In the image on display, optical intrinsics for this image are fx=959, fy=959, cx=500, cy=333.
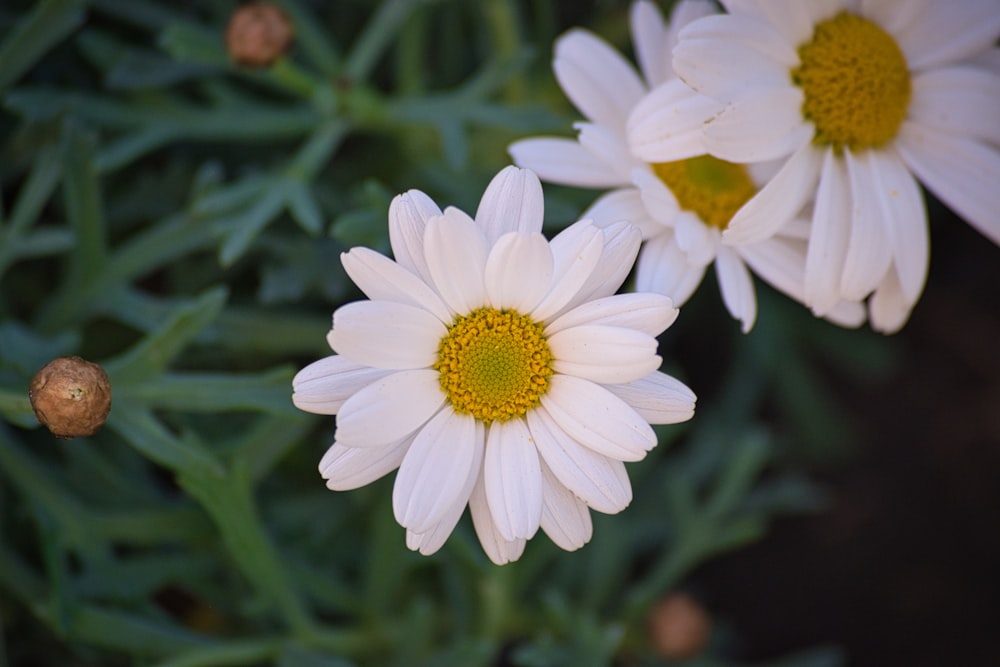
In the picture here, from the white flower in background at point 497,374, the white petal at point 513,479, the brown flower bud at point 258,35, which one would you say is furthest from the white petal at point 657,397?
the brown flower bud at point 258,35

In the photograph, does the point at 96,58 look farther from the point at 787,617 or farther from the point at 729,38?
the point at 787,617

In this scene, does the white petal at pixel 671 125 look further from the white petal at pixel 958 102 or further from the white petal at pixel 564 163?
the white petal at pixel 958 102

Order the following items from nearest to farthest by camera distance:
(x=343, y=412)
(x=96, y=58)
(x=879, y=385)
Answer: (x=343, y=412) < (x=96, y=58) < (x=879, y=385)

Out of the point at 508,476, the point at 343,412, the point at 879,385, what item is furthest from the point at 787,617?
the point at 343,412

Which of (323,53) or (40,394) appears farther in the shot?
(323,53)

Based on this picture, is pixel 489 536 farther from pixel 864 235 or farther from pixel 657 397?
pixel 864 235

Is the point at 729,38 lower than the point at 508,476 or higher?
higher
